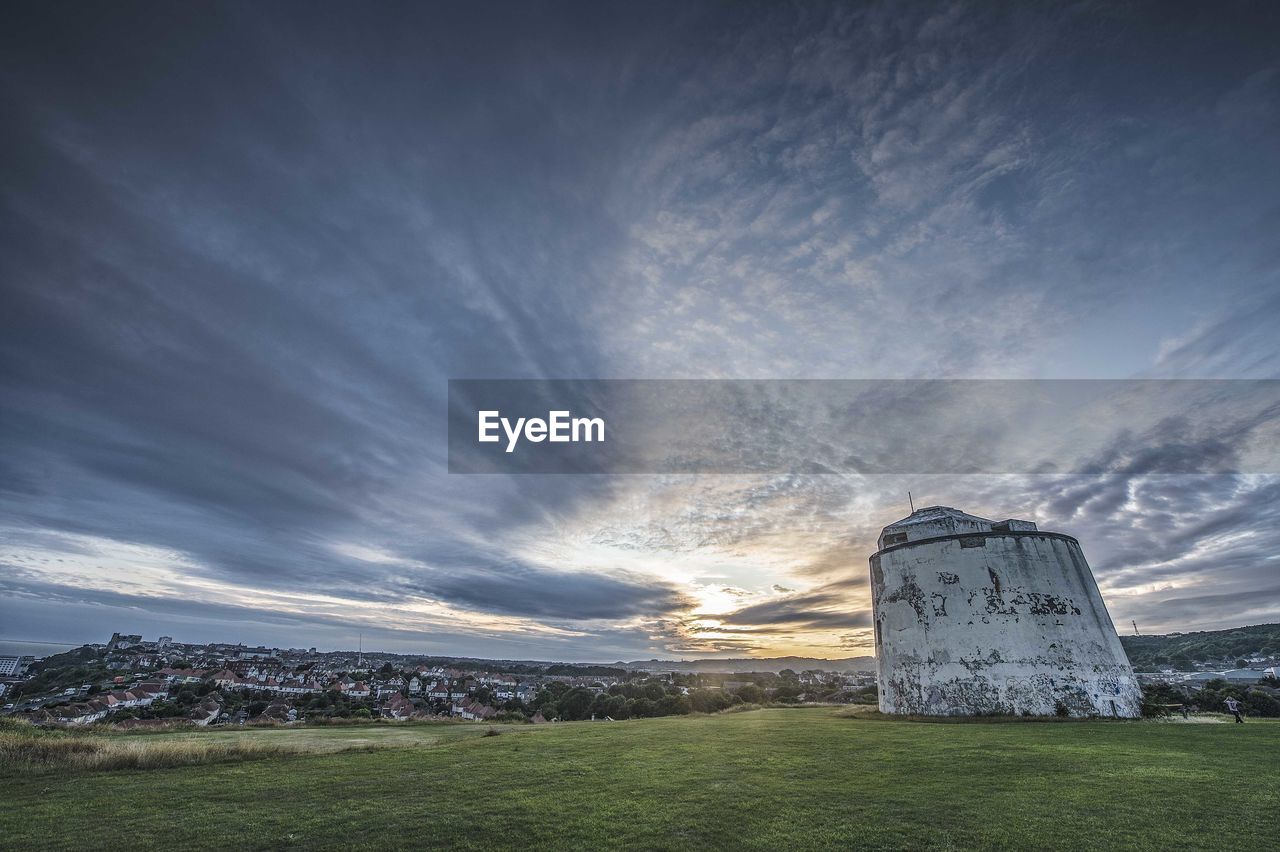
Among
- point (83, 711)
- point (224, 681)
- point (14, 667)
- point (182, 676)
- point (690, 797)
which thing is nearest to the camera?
point (690, 797)

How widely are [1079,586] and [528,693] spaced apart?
218ft

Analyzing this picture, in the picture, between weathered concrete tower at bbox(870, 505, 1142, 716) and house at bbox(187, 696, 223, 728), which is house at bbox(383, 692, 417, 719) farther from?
weathered concrete tower at bbox(870, 505, 1142, 716)

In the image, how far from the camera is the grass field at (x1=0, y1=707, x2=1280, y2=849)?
729cm

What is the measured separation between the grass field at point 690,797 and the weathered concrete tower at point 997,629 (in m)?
9.67

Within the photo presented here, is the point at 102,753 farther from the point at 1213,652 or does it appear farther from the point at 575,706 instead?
the point at 1213,652

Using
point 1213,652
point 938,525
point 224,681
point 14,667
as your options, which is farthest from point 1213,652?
point 14,667

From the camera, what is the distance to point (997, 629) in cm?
2642

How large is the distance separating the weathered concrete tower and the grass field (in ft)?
31.7

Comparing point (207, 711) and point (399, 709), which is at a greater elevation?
point (207, 711)

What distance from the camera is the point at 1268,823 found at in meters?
7.50

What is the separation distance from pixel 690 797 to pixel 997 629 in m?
23.9

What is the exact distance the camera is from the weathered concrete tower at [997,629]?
2525 cm

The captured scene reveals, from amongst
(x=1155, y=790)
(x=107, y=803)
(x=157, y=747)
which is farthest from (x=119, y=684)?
(x=1155, y=790)

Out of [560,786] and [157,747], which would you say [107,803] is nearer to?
[157,747]
